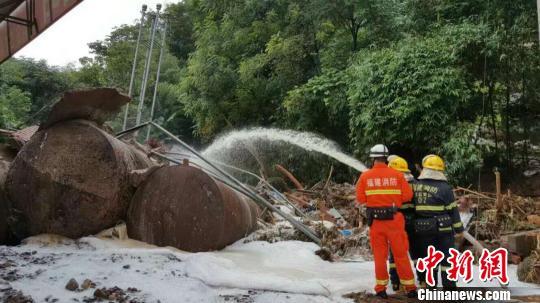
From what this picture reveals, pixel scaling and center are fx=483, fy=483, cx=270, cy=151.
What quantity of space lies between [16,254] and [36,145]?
1.33m

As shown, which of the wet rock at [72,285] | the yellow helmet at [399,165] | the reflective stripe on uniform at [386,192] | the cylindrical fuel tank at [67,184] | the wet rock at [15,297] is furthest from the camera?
the cylindrical fuel tank at [67,184]

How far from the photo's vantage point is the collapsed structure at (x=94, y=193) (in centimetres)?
543

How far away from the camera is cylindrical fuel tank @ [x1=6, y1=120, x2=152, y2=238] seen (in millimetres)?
5426

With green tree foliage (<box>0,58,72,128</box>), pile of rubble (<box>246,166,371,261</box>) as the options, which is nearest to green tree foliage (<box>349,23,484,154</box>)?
pile of rubble (<box>246,166,371,261</box>)

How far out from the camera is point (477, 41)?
38.2ft

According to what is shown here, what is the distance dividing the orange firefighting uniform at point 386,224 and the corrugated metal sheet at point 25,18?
482 centimetres

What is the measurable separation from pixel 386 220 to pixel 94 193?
320 cm

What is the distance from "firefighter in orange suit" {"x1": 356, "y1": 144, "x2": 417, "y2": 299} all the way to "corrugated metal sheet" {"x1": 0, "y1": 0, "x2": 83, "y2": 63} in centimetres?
484

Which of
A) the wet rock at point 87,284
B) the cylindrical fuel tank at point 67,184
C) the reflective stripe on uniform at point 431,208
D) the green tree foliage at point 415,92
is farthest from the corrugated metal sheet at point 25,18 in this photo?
the green tree foliage at point 415,92

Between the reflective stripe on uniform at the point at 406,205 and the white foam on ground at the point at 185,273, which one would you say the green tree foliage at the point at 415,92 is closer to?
the white foam on ground at the point at 185,273

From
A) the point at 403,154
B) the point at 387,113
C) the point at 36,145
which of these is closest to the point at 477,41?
the point at 387,113

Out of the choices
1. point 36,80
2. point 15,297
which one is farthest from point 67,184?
point 36,80

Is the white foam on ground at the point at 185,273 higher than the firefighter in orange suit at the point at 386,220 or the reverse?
the reverse

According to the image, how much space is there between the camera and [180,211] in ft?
17.9
